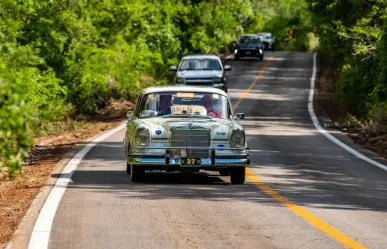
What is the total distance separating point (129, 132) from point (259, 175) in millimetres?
2493

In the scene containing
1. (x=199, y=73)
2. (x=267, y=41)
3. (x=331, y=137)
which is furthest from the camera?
(x=267, y=41)

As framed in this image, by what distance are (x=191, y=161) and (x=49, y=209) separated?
342 centimetres

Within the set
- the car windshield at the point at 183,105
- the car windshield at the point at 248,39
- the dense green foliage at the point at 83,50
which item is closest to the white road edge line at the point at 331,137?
the car windshield at the point at 183,105

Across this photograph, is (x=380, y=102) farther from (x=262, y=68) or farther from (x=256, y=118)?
(x=262, y=68)

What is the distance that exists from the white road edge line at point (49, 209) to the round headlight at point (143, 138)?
1304 millimetres

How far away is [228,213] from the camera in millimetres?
11695

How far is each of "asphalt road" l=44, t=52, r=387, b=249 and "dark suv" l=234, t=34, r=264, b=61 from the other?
43814 millimetres

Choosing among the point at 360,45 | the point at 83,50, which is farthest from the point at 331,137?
the point at 83,50

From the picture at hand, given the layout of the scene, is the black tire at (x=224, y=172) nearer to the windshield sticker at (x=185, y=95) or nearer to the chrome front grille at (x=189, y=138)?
the chrome front grille at (x=189, y=138)

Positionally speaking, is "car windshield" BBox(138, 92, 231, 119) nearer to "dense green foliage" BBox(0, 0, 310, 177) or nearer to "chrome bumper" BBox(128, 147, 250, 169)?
"chrome bumper" BBox(128, 147, 250, 169)

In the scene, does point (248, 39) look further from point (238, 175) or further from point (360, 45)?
point (238, 175)

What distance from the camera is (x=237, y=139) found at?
597 inches

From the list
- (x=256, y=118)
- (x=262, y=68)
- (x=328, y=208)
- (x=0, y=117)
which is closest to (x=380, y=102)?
(x=256, y=118)

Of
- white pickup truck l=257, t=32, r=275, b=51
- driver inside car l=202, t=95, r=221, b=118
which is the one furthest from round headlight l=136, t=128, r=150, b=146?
white pickup truck l=257, t=32, r=275, b=51
